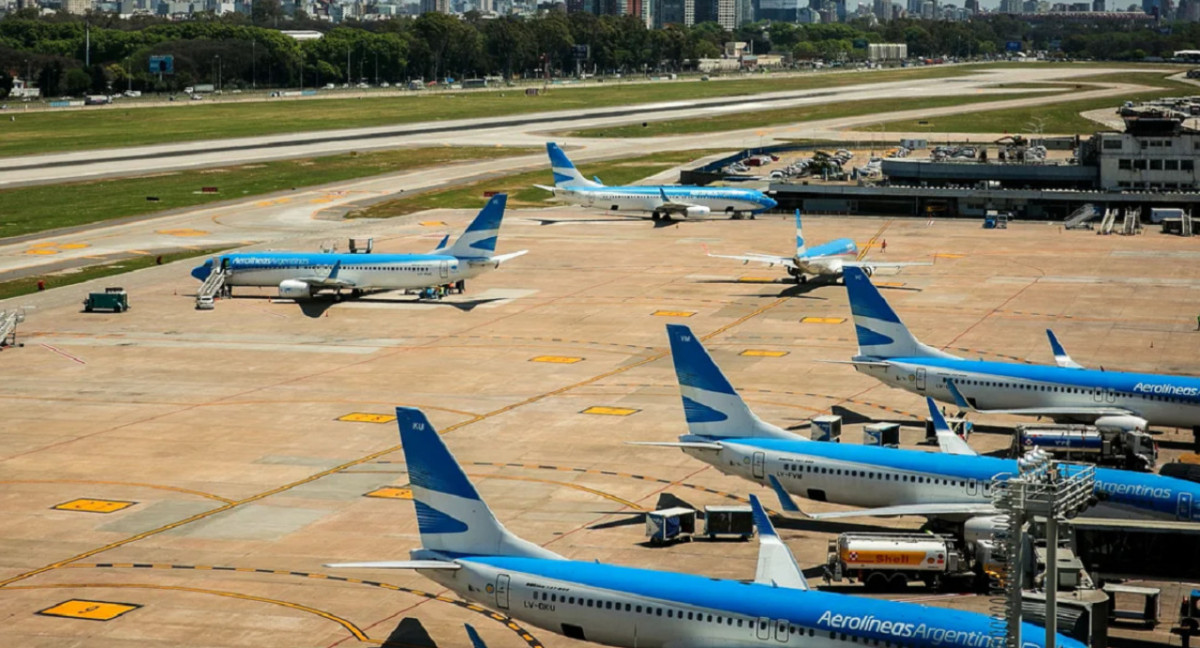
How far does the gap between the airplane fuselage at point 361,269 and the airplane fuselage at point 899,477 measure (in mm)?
53747

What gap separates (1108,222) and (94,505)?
11664 cm

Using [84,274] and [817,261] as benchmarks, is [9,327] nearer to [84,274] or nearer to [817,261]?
[84,274]

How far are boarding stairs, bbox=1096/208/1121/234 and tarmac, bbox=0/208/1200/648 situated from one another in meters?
8.76

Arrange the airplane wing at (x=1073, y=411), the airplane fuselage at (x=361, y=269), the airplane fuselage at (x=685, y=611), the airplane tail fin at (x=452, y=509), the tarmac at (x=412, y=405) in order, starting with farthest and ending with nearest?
the airplane fuselage at (x=361, y=269)
the airplane wing at (x=1073, y=411)
the tarmac at (x=412, y=405)
the airplane tail fin at (x=452, y=509)
the airplane fuselage at (x=685, y=611)

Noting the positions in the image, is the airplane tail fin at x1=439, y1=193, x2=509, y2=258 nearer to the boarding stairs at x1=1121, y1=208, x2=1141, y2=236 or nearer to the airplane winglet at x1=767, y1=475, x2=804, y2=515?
the airplane winglet at x1=767, y1=475, x2=804, y2=515

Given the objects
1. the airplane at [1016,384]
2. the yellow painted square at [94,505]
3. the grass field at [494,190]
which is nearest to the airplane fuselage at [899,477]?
the airplane at [1016,384]

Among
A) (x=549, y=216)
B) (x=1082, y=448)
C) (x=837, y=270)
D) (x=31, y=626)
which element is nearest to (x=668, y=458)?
(x=1082, y=448)

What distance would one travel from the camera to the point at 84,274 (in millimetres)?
120062

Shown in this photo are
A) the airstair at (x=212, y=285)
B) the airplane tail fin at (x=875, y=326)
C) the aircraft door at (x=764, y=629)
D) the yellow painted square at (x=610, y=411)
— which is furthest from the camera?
the airstair at (x=212, y=285)

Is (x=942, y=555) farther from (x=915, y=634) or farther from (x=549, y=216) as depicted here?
(x=549, y=216)

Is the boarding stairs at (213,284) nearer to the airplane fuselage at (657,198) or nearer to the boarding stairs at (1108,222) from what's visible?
the airplane fuselage at (657,198)

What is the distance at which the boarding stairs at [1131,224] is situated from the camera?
14625cm

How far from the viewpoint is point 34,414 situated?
2940 inches

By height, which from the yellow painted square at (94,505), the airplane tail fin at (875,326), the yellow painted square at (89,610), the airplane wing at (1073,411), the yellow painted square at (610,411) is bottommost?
the yellow painted square at (610,411)
